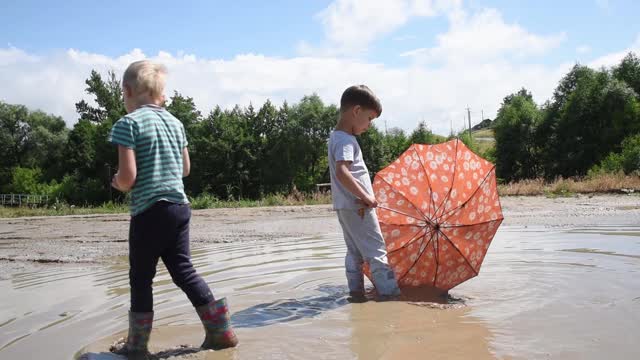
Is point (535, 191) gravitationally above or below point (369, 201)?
below

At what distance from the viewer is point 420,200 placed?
4.56m

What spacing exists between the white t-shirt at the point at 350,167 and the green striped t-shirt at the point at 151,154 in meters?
1.35

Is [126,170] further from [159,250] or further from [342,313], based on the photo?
[342,313]

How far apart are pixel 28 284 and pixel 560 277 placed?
487 cm

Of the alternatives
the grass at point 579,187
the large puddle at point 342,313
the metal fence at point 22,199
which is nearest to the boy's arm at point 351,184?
the large puddle at point 342,313

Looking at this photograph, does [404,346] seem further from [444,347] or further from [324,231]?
[324,231]

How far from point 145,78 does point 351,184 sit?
1582mm

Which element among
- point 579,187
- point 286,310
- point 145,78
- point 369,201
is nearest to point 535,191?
point 579,187

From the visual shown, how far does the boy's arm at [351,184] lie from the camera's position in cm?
412

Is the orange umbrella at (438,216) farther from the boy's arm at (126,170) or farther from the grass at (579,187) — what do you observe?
the grass at (579,187)

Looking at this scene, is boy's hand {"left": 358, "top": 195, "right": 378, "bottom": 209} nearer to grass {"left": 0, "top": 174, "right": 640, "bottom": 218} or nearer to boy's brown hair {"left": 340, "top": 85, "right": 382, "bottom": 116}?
boy's brown hair {"left": 340, "top": 85, "right": 382, "bottom": 116}

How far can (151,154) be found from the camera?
3.13 meters

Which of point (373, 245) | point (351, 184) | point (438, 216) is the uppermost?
point (351, 184)

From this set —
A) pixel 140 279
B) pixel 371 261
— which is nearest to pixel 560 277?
pixel 371 261
